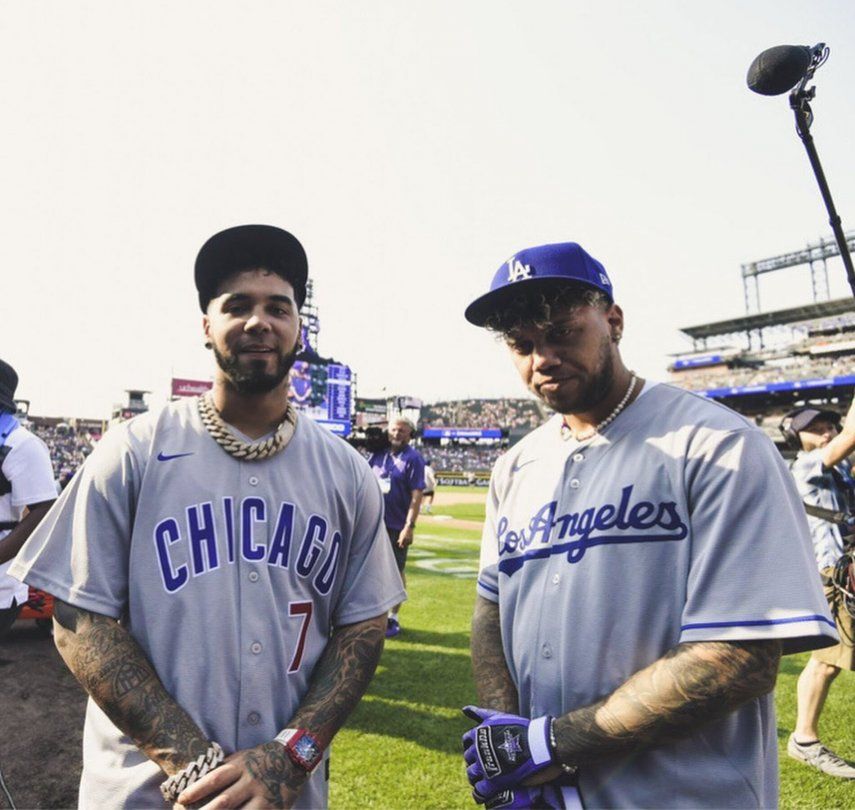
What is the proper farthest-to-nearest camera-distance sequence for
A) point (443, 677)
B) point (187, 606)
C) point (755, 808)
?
point (443, 677)
point (187, 606)
point (755, 808)

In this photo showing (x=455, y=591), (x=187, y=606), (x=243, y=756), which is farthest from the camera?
(x=455, y=591)

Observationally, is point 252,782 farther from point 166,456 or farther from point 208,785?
point 166,456

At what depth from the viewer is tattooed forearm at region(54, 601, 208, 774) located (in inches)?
67.5

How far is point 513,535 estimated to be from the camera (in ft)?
6.79

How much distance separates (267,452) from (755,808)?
1.76 metres

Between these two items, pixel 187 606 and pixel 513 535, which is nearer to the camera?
pixel 187 606

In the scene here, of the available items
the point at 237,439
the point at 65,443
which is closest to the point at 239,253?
the point at 237,439

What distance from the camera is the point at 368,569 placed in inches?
86.7

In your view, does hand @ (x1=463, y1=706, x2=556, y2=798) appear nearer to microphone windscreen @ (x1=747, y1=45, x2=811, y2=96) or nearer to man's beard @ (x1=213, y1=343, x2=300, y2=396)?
man's beard @ (x1=213, y1=343, x2=300, y2=396)

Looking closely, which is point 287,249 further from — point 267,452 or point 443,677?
point 443,677

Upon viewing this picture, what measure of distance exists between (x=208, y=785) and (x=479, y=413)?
88.5 meters

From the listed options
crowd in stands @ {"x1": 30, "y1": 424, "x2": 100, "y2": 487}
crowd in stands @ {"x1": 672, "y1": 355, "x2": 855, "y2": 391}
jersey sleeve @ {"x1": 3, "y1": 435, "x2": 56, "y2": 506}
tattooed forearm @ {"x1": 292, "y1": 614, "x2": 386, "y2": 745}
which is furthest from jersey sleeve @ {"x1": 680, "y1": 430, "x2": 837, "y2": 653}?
crowd in stands @ {"x1": 30, "y1": 424, "x2": 100, "y2": 487}

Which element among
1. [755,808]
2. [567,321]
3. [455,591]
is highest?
[567,321]

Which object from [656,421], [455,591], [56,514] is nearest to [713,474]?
[656,421]
